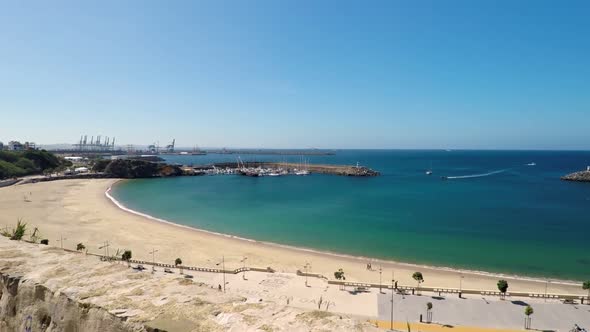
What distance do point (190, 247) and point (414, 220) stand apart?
2724 centimetres

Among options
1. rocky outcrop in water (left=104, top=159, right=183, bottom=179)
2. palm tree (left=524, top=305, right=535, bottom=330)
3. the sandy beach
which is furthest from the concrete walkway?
rocky outcrop in water (left=104, top=159, right=183, bottom=179)

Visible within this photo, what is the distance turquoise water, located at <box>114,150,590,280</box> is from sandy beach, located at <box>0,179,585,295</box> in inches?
90.0

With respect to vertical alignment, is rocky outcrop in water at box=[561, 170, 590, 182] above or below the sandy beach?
above

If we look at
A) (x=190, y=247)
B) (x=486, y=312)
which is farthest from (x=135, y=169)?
(x=486, y=312)

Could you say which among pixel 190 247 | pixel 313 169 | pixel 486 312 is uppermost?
pixel 313 169

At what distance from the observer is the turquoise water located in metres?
29.4

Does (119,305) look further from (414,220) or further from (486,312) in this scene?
(414,220)

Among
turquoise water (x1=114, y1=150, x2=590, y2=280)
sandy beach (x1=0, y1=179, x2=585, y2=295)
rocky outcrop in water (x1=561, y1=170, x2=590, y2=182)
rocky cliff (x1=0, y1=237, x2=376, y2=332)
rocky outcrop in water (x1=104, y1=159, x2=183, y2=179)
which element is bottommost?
sandy beach (x1=0, y1=179, x2=585, y2=295)

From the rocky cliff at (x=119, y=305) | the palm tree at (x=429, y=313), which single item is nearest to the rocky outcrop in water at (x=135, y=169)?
the palm tree at (x=429, y=313)

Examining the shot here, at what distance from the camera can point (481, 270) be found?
85.3 ft

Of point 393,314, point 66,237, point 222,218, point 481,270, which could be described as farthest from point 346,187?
point 393,314

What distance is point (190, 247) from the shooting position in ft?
101

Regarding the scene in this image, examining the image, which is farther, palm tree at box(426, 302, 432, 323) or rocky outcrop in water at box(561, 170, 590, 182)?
rocky outcrop in water at box(561, 170, 590, 182)

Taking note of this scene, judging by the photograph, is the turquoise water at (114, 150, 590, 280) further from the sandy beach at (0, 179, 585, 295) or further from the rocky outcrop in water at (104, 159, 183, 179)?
the rocky outcrop in water at (104, 159, 183, 179)
